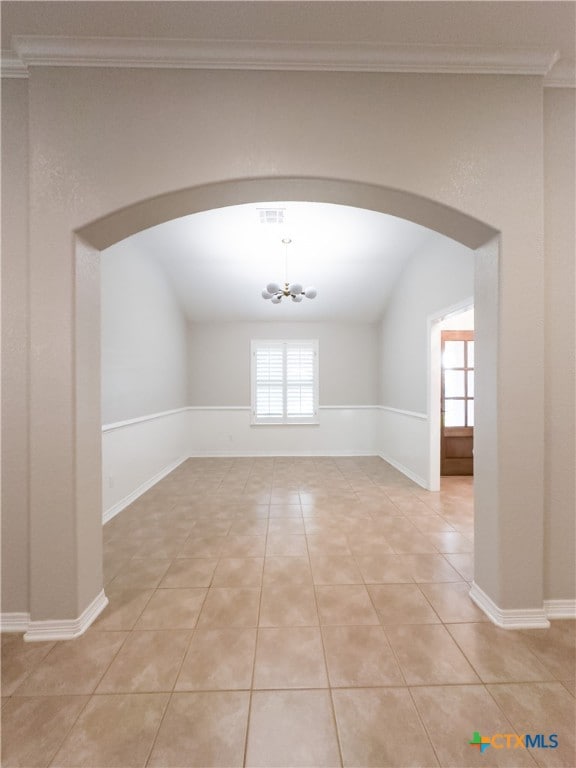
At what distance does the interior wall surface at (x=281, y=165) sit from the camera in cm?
191

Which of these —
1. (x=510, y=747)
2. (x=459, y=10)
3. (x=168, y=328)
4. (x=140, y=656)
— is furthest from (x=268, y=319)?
(x=510, y=747)

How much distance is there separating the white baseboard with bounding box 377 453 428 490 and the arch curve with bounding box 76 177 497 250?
3.35 m

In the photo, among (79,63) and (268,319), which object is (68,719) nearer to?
(79,63)

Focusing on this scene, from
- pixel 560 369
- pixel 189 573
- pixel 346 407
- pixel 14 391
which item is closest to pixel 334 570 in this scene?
pixel 189 573

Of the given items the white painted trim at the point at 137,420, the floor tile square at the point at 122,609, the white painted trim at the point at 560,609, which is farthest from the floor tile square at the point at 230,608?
the white painted trim at the point at 137,420

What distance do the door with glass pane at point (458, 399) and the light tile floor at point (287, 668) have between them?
2.54m

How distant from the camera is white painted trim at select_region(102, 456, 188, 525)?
144 inches

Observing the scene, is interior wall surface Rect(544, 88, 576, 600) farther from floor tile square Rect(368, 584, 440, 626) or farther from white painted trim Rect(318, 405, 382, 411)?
white painted trim Rect(318, 405, 382, 411)

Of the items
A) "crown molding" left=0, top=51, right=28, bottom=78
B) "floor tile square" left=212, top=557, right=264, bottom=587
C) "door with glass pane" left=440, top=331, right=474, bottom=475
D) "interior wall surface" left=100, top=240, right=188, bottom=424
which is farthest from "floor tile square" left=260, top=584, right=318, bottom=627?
"door with glass pane" left=440, top=331, right=474, bottom=475

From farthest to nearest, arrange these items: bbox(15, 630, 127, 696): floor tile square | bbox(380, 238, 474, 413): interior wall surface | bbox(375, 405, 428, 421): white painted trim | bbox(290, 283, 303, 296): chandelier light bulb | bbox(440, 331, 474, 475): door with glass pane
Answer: bbox(440, 331, 474, 475): door with glass pane
bbox(375, 405, 428, 421): white painted trim
bbox(290, 283, 303, 296): chandelier light bulb
bbox(380, 238, 474, 413): interior wall surface
bbox(15, 630, 127, 696): floor tile square

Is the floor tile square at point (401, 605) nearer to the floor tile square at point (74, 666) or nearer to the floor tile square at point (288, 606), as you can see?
the floor tile square at point (288, 606)

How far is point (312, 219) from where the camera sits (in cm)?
404

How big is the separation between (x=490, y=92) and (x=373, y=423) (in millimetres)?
5486

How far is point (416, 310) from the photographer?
4.90 meters
